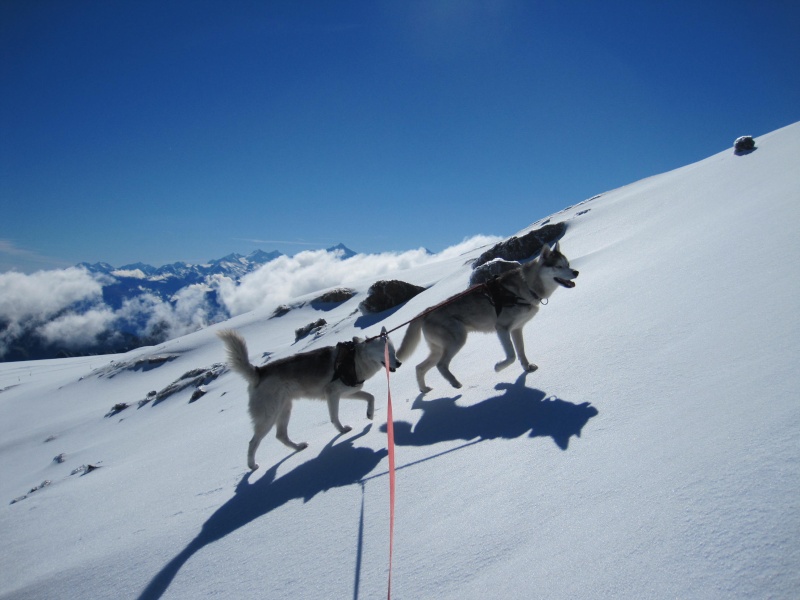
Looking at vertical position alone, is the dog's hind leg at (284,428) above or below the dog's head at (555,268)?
below

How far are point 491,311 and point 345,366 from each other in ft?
7.96

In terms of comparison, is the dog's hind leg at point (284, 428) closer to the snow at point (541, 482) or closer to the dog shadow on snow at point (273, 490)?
the snow at point (541, 482)

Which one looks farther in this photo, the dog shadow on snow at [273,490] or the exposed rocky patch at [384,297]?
the exposed rocky patch at [384,297]

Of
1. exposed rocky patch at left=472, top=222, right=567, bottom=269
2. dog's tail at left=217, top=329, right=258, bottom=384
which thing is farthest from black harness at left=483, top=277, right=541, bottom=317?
exposed rocky patch at left=472, top=222, right=567, bottom=269

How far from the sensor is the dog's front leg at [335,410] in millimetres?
5668

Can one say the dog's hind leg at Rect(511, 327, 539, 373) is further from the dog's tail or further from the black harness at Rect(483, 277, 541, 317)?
the dog's tail

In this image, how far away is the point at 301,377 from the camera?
590 cm

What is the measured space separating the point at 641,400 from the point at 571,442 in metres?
0.79

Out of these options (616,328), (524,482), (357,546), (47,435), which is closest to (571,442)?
(524,482)

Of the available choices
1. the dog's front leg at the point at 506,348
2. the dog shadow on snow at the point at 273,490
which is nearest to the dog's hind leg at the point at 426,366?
the dog's front leg at the point at 506,348

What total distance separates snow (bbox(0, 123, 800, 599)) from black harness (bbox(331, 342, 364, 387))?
27.2 inches

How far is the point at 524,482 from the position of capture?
2820 millimetres

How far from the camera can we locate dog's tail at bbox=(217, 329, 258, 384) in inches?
218

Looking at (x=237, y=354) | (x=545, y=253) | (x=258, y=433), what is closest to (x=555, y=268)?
(x=545, y=253)
